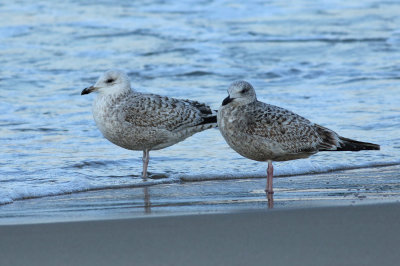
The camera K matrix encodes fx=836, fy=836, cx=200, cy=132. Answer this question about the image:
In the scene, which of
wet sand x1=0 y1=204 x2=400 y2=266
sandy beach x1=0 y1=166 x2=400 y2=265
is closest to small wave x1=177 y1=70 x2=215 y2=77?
sandy beach x1=0 y1=166 x2=400 y2=265

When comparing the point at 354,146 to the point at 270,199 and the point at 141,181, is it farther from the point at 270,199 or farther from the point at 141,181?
the point at 141,181

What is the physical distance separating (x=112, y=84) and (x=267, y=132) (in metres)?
2.19

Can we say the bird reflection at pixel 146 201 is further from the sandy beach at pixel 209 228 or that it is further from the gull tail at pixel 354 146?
the gull tail at pixel 354 146

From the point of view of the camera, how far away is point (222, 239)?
16.9 ft

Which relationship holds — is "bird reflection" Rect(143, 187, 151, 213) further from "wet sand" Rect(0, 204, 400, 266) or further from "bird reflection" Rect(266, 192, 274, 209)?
"bird reflection" Rect(266, 192, 274, 209)

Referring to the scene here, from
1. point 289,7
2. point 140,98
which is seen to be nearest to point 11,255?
point 140,98

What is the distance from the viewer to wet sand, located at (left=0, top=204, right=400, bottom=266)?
15.6 feet

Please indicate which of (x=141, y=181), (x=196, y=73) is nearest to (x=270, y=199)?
(x=141, y=181)

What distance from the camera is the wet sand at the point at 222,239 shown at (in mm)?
4742

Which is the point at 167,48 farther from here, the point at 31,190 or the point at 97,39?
the point at 31,190

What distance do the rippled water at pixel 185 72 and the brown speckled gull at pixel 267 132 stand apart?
0.65 meters

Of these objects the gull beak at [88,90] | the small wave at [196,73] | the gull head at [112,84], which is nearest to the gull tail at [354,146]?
the gull head at [112,84]

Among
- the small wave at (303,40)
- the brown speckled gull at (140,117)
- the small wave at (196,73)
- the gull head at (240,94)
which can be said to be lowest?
the brown speckled gull at (140,117)

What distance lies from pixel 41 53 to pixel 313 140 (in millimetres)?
9654
